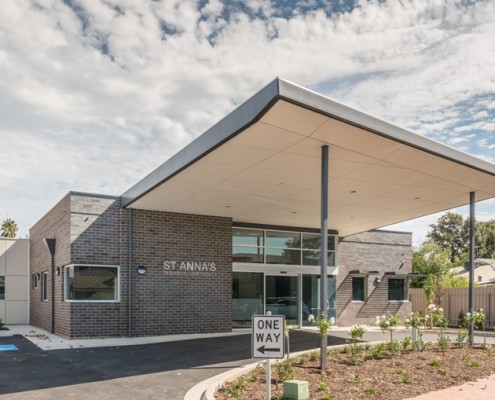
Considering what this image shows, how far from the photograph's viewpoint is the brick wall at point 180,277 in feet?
53.0

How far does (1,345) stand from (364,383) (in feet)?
33.3

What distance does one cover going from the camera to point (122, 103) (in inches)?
461

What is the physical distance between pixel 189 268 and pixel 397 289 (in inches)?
407

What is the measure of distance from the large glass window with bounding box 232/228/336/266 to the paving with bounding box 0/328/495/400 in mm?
3781

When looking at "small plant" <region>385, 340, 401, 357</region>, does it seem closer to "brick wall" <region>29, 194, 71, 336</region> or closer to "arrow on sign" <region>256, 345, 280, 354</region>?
"arrow on sign" <region>256, 345, 280, 354</region>

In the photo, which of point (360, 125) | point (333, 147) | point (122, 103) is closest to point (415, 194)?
point (333, 147)

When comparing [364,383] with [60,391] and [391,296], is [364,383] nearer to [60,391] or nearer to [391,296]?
[60,391]

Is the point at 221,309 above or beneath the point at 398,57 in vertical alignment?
beneath

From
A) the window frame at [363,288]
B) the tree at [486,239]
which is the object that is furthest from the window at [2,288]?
the tree at [486,239]

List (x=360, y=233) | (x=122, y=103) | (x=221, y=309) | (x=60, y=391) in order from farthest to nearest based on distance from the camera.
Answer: (x=360, y=233) → (x=221, y=309) → (x=122, y=103) → (x=60, y=391)

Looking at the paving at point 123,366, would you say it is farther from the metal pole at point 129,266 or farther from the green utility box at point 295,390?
the green utility box at point 295,390

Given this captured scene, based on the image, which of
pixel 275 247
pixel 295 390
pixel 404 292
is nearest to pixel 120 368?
pixel 295 390

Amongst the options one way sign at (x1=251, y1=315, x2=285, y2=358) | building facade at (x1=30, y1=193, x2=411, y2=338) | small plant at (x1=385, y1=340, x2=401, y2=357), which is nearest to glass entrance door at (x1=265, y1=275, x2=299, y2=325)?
building facade at (x1=30, y1=193, x2=411, y2=338)

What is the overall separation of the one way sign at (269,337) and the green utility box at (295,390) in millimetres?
1166
